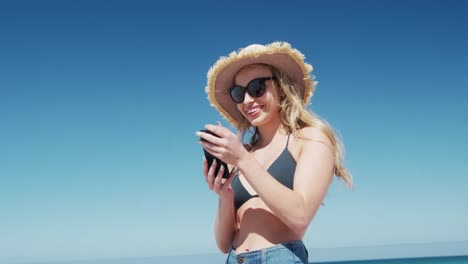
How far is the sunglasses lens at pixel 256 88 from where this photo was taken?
153 inches

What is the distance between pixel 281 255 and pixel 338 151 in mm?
848

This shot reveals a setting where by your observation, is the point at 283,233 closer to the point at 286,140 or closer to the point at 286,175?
the point at 286,175

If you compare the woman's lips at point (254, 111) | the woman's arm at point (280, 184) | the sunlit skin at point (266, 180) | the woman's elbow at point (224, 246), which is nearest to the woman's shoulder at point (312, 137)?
the sunlit skin at point (266, 180)

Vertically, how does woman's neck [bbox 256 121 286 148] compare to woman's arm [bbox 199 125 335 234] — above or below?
above

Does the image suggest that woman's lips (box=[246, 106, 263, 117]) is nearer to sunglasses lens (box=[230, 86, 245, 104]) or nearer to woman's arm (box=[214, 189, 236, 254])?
A: sunglasses lens (box=[230, 86, 245, 104])

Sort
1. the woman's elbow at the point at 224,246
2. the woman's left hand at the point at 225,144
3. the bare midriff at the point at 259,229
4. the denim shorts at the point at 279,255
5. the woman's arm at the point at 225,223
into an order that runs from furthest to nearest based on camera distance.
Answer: the woman's elbow at the point at 224,246, the woman's arm at the point at 225,223, the bare midriff at the point at 259,229, the denim shorts at the point at 279,255, the woman's left hand at the point at 225,144

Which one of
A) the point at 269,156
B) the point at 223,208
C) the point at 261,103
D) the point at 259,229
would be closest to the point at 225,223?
the point at 223,208

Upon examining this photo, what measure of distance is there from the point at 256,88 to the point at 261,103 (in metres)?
0.12

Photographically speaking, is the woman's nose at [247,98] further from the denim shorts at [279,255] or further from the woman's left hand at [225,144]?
the denim shorts at [279,255]

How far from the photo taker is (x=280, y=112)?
399 centimetres

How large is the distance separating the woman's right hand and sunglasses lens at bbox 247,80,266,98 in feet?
2.30

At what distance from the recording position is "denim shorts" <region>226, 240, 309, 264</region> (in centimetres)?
324

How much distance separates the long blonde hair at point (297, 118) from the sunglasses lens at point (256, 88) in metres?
0.17

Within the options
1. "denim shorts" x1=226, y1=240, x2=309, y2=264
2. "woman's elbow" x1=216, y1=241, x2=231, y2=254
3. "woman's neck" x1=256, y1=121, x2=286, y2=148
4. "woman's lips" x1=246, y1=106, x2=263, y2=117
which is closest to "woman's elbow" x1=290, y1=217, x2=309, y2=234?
"denim shorts" x1=226, y1=240, x2=309, y2=264
